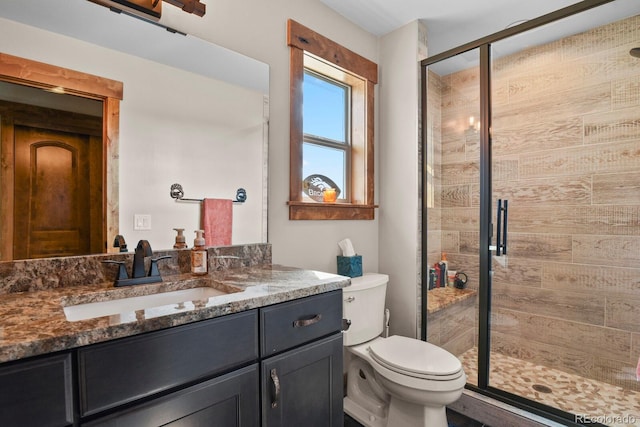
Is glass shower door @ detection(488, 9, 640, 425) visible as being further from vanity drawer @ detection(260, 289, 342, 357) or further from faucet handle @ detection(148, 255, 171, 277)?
faucet handle @ detection(148, 255, 171, 277)

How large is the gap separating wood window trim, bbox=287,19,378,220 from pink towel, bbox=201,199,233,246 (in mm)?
396

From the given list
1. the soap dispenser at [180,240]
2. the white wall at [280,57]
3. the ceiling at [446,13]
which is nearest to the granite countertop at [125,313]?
the soap dispenser at [180,240]

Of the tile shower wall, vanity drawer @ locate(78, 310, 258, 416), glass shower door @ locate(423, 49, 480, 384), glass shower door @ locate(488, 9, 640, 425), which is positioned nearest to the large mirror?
vanity drawer @ locate(78, 310, 258, 416)

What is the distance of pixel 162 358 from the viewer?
32.0 inches

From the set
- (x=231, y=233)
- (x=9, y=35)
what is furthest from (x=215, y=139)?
(x=9, y=35)

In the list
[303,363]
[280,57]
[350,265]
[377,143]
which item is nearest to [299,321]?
[303,363]

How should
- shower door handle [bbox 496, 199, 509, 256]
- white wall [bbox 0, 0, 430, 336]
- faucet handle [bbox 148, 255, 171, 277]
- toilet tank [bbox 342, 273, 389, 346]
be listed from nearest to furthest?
faucet handle [bbox 148, 255, 171, 277], white wall [bbox 0, 0, 430, 336], toilet tank [bbox 342, 273, 389, 346], shower door handle [bbox 496, 199, 509, 256]

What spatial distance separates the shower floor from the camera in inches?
71.9

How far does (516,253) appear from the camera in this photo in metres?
2.42

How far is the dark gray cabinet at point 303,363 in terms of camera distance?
103 cm

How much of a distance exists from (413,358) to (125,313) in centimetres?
134

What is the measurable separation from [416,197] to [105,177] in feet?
5.71

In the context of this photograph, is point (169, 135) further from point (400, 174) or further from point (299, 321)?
point (400, 174)

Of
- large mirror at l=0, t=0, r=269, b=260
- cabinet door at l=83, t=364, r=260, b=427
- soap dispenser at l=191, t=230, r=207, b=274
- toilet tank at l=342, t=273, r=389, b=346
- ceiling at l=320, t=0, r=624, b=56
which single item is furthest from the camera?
ceiling at l=320, t=0, r=624, b=56
